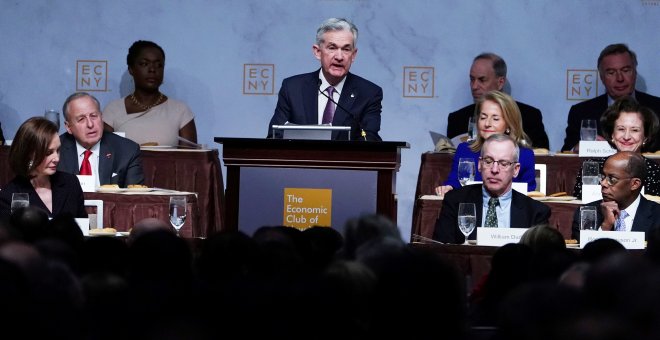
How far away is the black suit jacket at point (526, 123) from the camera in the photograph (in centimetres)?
887

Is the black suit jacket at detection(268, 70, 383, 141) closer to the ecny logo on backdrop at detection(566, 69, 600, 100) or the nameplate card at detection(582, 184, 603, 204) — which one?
the nameplate card at detection(582, 184, 603, 204)

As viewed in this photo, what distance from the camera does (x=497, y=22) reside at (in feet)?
31.1

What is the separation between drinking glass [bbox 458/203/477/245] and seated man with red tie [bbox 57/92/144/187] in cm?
258

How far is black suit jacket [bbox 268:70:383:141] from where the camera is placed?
23.4 ft

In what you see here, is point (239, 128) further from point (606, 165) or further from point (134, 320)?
point (134, 320)

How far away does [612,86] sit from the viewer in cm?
880

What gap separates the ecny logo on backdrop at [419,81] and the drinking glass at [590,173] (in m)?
2.97

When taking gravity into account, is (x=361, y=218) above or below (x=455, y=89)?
below

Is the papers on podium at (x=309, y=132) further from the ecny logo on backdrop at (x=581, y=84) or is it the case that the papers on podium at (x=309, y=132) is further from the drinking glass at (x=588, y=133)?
the ecny logo on backdrop at (x=581, y=84)

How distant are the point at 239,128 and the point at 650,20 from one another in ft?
10.3

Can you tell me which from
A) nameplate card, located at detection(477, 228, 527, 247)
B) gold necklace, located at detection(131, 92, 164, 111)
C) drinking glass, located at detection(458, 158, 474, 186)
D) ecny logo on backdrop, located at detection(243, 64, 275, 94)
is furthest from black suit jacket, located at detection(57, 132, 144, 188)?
nameplate card, located at detection(477, 228, 527, 247)

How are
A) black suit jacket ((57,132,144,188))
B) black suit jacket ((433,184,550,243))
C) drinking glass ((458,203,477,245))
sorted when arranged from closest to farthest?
drinking glass ((458,203,477,245)), black suit jacket ((433,184,550,243)), black suit jacket ((57,132,144,188))

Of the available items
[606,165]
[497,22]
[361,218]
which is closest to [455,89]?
[497,22]

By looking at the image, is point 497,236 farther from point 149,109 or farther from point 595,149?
point 149,109
